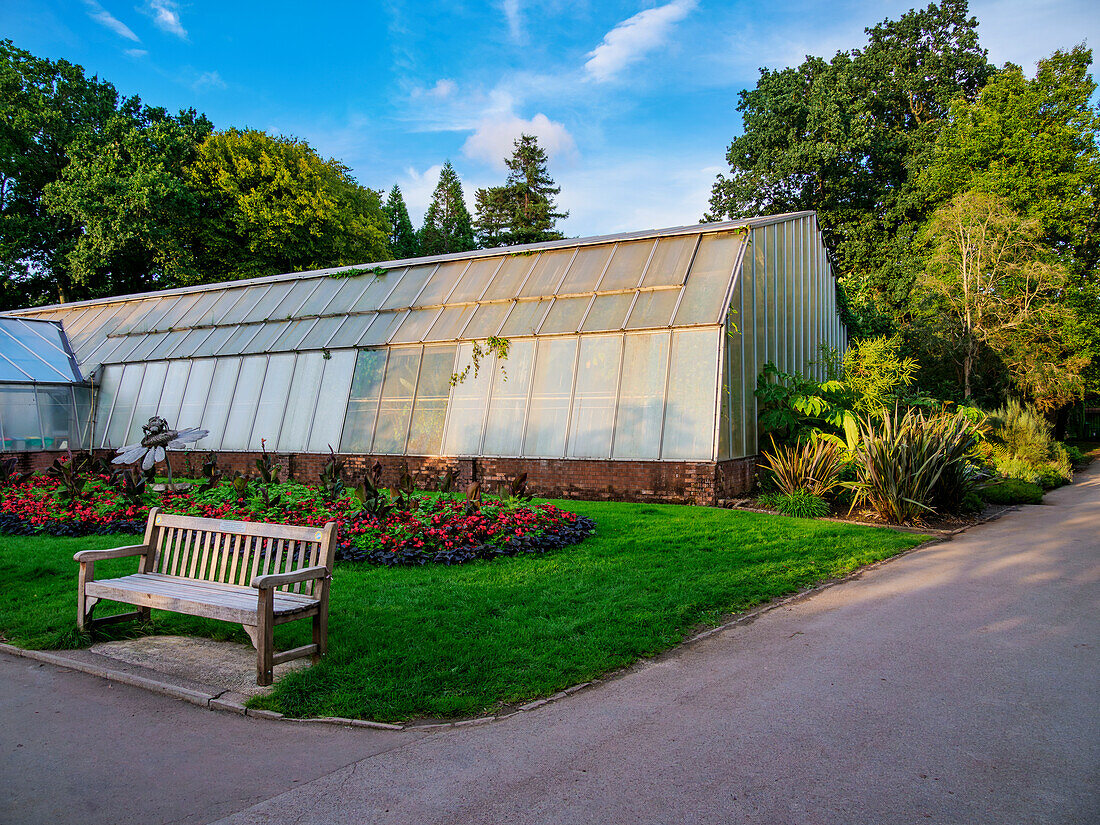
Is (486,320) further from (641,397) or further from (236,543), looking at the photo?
(236,543)

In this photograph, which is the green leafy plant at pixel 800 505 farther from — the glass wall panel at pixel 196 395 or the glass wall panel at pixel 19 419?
the glass wall panel at pixel 19 419

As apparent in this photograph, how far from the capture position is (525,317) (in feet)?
50.6

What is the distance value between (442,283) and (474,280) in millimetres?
938

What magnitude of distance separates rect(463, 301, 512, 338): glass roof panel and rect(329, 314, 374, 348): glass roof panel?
3.13 m

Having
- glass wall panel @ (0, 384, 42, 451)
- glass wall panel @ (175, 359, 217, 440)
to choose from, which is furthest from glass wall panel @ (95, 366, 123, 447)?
glass wall panel @ (175, 359, 217, 440)

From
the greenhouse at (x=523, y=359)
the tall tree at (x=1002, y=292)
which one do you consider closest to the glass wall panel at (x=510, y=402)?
the greenhouse at (x=523, y=359)

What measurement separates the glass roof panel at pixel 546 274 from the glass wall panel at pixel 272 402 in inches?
252

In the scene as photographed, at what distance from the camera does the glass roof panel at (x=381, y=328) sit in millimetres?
16828

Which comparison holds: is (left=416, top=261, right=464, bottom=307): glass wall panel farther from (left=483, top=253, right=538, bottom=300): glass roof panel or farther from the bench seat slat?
the bench seat slat

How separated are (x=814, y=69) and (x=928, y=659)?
38545 millimetres

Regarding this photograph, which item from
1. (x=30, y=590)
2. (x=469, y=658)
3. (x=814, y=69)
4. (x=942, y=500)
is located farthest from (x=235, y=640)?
(x=814, y=69)

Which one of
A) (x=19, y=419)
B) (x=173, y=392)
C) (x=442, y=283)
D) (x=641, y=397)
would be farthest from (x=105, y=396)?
(x=641, y=397)

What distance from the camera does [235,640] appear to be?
561 centimetres

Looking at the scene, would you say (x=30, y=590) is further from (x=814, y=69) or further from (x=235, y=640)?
(x=814, y=69)
